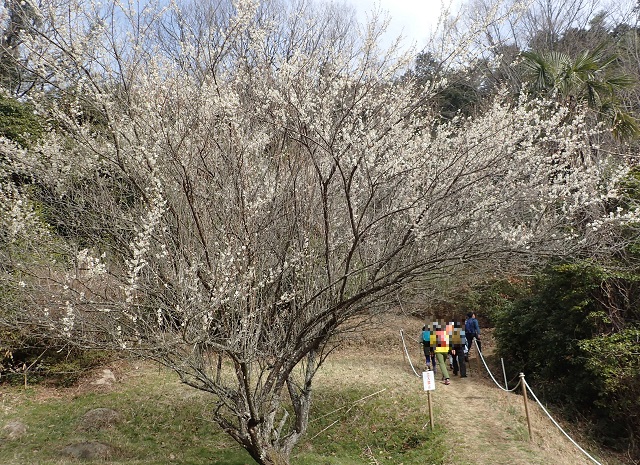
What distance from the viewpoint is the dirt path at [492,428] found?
21.8ft

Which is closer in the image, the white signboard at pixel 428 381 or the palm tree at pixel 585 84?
the white signboard at pixel 428 381

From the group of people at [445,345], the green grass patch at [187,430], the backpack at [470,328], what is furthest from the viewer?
the backpack at [470,328]

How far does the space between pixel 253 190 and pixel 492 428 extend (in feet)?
18.1

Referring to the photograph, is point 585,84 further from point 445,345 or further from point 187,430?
point 187,430

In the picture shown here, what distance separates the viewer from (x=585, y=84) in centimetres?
905

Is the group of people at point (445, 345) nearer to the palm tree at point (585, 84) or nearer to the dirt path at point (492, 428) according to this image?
the dirt path at point (492, 428)

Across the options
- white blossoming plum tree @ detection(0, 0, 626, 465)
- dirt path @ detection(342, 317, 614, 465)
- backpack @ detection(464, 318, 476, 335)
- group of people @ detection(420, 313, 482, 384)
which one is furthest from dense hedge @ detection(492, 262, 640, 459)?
white blossoming plum tree @ detection(0, 0, 626, 465)

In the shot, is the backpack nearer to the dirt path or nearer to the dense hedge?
the dense hedge

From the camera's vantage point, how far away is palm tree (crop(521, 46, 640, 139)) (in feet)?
28.6

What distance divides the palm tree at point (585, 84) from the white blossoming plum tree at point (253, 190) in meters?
3.75

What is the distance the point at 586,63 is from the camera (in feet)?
29.3

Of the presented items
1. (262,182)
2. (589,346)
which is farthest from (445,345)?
(262,182)

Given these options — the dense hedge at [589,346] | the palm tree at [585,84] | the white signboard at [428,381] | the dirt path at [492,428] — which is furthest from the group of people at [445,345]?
the palm tree at [585,84]

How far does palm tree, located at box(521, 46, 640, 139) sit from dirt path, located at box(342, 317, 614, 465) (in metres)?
5.44
